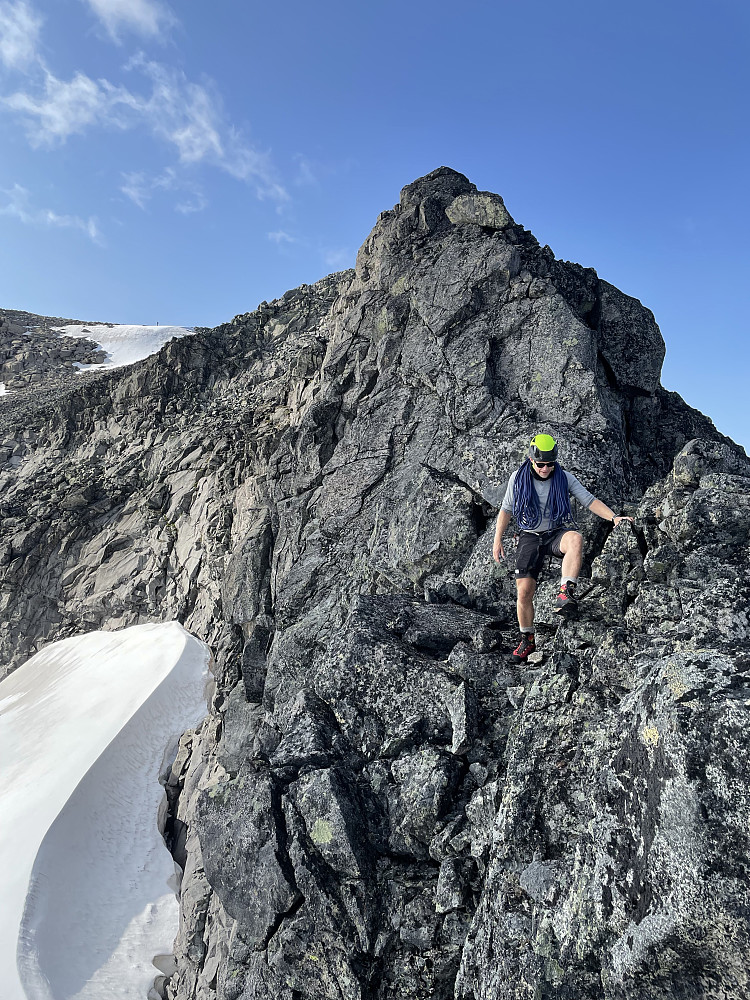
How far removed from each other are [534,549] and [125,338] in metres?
92.9

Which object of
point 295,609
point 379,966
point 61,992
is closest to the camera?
point 379,966

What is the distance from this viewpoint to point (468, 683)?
917cm

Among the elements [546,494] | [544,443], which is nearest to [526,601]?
[546,494]

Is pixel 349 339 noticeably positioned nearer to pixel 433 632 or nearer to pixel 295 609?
pixel 295 609

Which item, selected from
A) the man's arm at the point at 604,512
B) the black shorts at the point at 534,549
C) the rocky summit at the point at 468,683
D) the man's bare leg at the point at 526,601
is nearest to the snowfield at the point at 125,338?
the rocky summit at the point at 468,683

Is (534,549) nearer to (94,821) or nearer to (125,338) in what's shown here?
(94,821)

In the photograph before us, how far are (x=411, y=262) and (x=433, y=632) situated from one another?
14449mm

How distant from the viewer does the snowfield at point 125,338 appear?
263 feet

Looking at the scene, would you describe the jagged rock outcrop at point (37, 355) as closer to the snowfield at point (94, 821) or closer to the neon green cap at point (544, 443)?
the snowfield at point (94, 821)

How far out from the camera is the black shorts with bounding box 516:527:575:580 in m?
9.26

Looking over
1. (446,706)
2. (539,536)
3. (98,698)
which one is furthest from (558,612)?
(98,698)

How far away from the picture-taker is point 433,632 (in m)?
10.4

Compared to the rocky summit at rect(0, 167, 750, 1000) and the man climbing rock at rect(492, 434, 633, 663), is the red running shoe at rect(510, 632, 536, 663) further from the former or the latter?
the rocky summit at rect(0, 167, 750, 1000)

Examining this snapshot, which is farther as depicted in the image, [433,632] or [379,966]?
[433,632]
